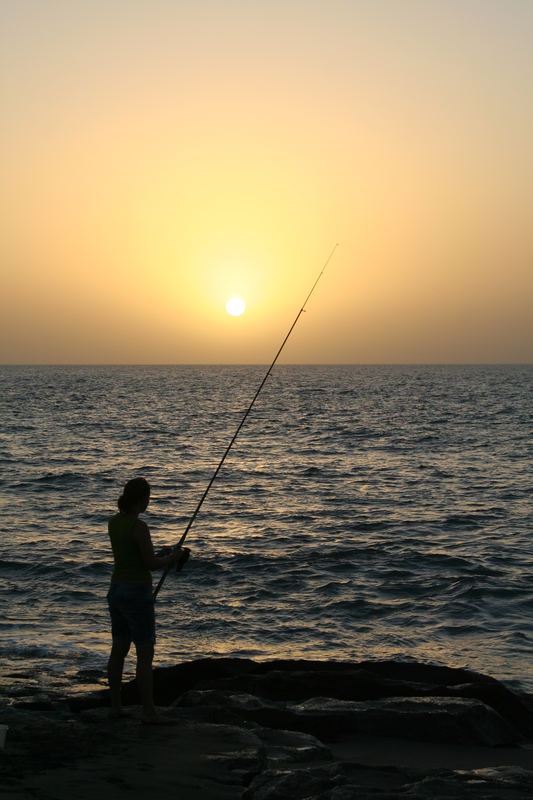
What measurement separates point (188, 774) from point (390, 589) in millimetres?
7076

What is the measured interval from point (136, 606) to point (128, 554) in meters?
0.35

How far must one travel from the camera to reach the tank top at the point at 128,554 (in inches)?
215

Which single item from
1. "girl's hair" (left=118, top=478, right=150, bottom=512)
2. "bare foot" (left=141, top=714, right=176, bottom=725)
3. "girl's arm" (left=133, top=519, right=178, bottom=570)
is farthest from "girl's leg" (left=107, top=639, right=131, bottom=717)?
"girl's hair" (left=118, top=478, right=150, bottom=512)

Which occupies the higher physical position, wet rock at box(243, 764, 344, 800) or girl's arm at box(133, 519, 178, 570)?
girl's arm at box(133, 519, 178, 570)

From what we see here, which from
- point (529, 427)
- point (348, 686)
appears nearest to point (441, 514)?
point (348, 686)

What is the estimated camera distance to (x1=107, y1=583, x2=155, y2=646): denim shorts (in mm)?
5500

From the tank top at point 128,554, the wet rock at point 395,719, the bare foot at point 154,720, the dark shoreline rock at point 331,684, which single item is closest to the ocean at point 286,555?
the dark shoreline rock at point 331,684

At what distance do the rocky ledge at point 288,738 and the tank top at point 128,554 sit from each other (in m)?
0.95

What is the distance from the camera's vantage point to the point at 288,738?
5.26 meters

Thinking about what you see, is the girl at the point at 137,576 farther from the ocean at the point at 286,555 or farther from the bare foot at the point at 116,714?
the ocean at the point at 286,555

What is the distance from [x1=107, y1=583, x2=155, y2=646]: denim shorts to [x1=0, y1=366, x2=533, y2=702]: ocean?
151cm

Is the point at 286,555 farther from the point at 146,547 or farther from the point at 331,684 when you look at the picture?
the point at 146,547

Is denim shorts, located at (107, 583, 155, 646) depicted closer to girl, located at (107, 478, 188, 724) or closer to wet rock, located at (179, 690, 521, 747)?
girl, located at (107, 478, 188, 724)

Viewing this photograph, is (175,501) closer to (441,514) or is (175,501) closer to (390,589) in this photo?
(441,514)
